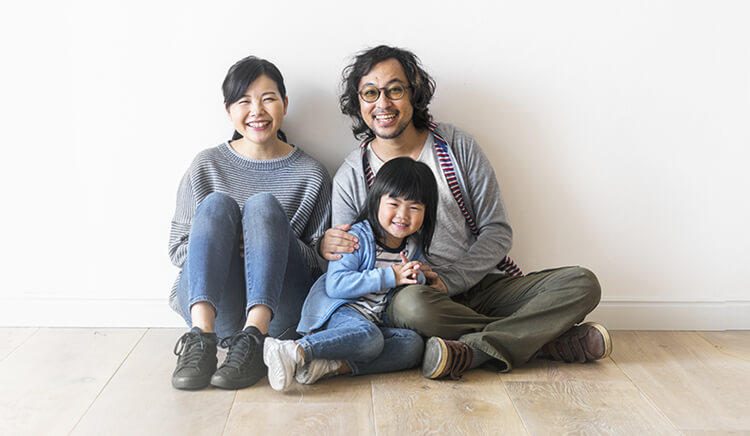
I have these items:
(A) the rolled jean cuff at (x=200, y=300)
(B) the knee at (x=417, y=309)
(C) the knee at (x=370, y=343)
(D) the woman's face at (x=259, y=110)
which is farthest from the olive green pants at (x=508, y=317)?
(D) the woman's face at (x=259, y=110)

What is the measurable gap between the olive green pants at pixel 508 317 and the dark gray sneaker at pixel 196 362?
1.60 ft

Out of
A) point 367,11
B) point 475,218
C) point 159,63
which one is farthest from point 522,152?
point 159,63

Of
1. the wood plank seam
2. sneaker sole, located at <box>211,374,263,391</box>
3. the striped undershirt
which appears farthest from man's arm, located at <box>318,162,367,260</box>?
the wood plank seam

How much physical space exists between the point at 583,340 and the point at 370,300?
60 cm

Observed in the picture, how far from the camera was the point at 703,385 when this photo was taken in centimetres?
182

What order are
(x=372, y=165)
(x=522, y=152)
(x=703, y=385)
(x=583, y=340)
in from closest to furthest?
(x=703, y=385), (x=583, y=340), (x=372, y=165), (x=522, y=152)

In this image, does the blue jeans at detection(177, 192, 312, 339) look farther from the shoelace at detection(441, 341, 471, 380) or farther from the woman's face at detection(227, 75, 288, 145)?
the shoelace at detection(441, 341, 471, 380)

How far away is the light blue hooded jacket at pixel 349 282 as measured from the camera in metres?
1.86

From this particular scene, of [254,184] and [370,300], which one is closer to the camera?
[370,300]

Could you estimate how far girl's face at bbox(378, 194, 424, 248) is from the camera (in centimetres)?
186

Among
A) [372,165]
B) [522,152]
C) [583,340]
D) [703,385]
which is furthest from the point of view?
[522,152]

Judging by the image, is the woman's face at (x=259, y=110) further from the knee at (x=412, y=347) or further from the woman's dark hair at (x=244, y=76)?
the knee at (x=412, y=347)

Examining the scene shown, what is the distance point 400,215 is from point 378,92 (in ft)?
1.27

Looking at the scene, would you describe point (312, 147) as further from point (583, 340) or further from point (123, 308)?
point (583, 340)
